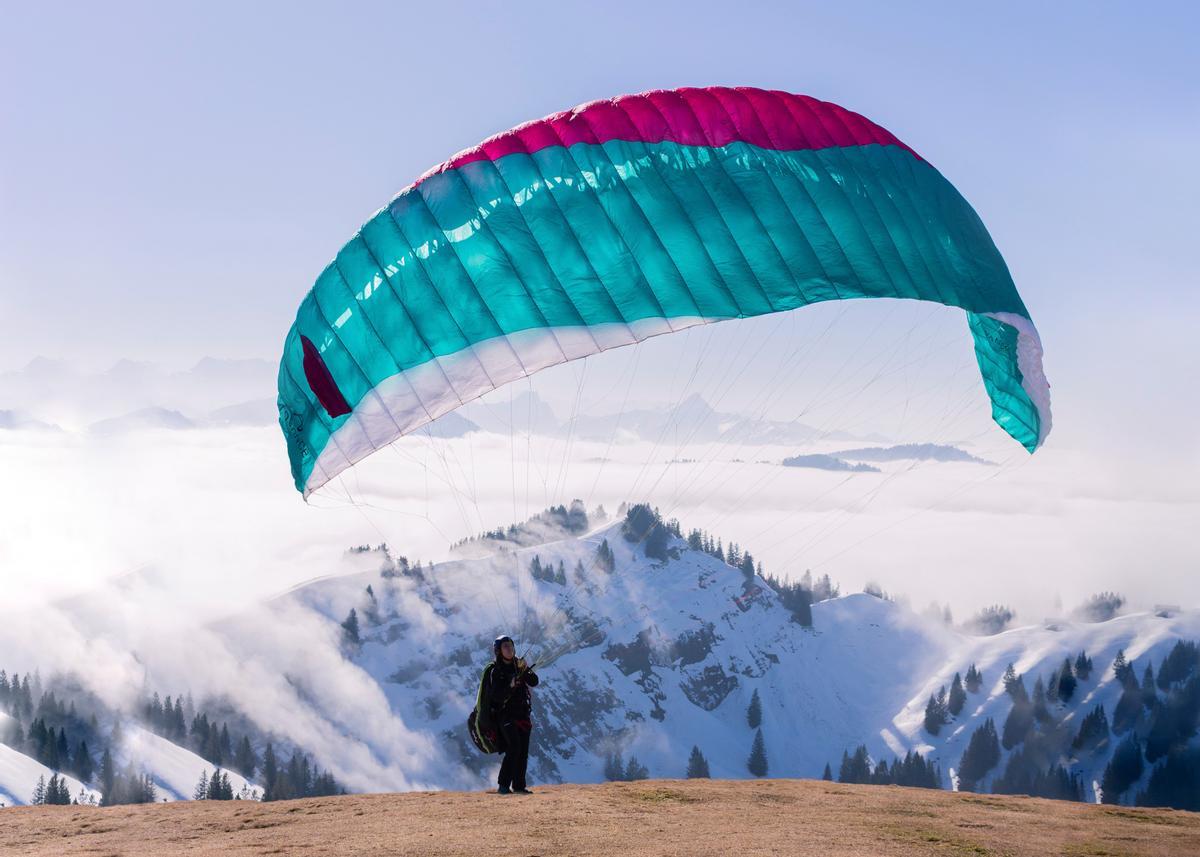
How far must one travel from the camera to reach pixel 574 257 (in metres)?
16.3

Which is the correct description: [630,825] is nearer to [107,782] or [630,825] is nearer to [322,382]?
[322,382]

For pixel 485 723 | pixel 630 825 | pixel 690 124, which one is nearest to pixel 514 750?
pixel 485 723

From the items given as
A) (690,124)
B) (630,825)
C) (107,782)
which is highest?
(690,124)

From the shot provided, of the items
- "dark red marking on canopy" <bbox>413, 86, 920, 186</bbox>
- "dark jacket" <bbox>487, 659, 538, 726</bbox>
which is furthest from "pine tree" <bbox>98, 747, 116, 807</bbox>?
"dark red marking on canopy" <bbox>413, 86, 920, 186</bbox>

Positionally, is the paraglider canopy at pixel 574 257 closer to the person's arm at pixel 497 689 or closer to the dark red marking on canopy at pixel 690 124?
the dark red marking on canopy at pixel 690 124

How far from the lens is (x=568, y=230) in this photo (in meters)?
16.2

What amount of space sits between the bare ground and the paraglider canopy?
185 inches

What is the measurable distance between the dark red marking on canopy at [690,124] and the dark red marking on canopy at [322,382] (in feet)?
9.02

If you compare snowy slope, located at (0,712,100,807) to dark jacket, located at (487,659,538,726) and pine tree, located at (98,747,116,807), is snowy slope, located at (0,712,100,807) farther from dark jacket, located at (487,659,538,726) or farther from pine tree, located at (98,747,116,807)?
dark jacket, located at (487,659,538,726)

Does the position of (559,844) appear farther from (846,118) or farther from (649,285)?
(846,118)

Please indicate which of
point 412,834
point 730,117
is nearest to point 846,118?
point 730,117

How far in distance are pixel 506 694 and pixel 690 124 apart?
8.26 metres

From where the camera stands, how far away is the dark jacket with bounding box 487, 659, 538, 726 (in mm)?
16891

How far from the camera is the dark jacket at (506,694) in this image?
16.9 m
